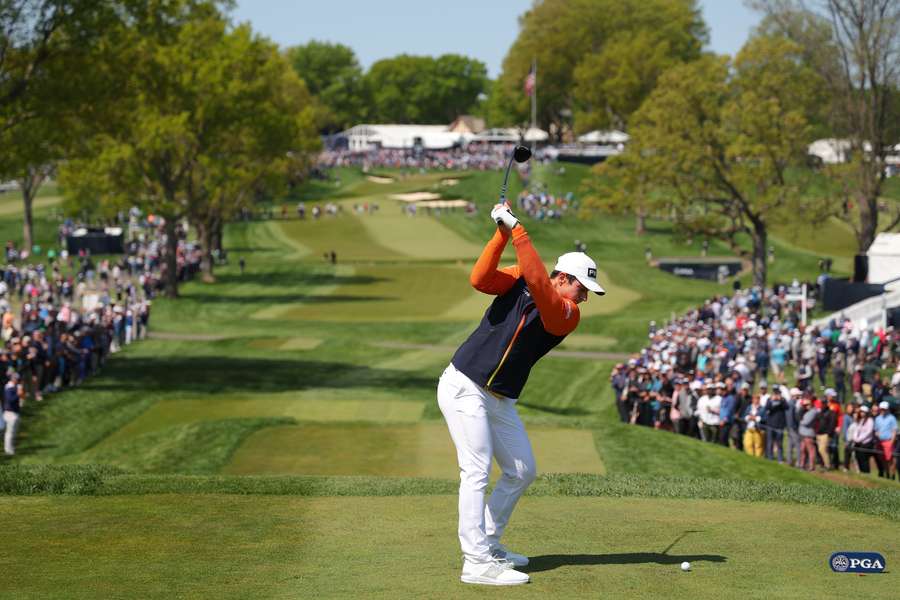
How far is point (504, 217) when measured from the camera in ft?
30.8

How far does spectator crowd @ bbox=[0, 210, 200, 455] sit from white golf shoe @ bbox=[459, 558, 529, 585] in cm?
2054

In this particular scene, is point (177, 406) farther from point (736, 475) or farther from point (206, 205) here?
point (206, 205)

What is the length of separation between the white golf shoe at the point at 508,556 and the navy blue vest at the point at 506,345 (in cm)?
119

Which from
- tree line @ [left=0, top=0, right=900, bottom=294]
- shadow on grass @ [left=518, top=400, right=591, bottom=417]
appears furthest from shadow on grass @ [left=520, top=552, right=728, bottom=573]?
tree line @ [left=0, top=0, right=900, bottom=294]

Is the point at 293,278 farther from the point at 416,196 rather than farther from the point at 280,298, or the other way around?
the point at 416,196

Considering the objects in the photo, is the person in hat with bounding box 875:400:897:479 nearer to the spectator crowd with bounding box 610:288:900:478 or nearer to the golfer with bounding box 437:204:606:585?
the spectator crowd with bounding box 610:288:900:478

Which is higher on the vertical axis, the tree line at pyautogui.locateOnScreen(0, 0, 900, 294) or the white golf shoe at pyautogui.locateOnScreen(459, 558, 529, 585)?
the tree line at pyautogui.locateOnScreen(0, 0, 900, 294)

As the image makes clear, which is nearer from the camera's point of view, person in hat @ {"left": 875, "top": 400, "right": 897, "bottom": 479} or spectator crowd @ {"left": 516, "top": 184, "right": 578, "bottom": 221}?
person in hat @ {"left": 875, "top": 400, "right": 897, "bottom": 479}

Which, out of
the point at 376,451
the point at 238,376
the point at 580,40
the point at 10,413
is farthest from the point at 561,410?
the point at 580,40

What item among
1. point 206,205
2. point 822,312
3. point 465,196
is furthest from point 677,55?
point 822,312

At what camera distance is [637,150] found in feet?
241

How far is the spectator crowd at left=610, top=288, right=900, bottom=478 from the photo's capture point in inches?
1038

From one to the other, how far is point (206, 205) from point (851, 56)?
120ft

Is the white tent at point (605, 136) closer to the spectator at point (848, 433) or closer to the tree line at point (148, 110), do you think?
the tree line at point (148, 110)
